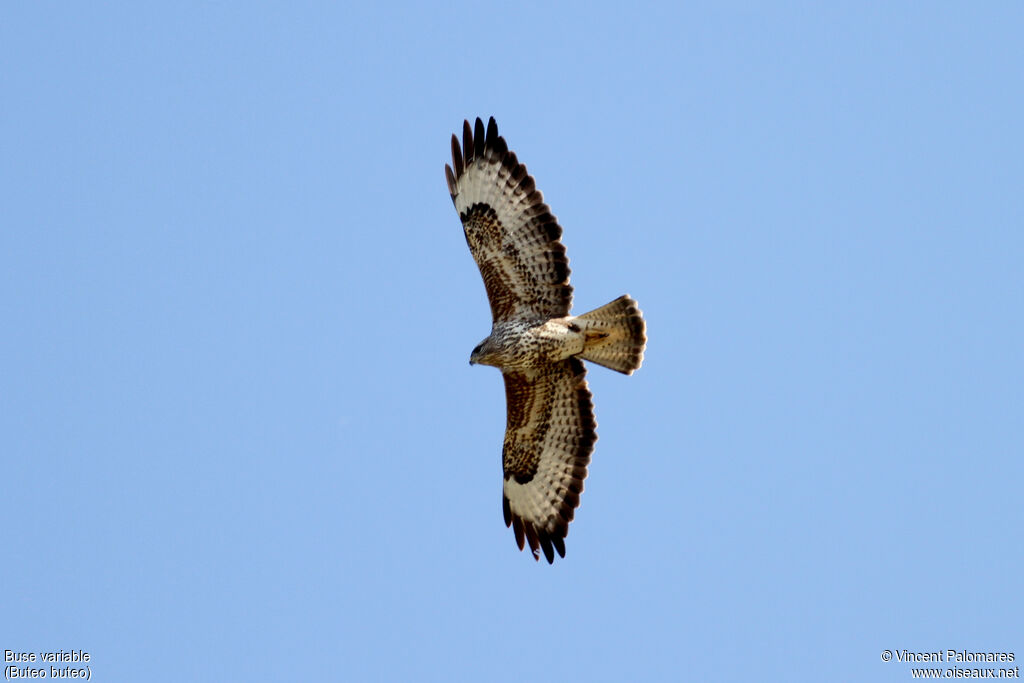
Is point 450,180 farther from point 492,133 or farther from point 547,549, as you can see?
point 547,549

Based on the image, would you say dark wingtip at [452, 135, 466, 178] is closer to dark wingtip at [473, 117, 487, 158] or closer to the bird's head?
dark wingtip at [473, 117, 487, 158]

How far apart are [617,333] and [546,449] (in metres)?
1.34

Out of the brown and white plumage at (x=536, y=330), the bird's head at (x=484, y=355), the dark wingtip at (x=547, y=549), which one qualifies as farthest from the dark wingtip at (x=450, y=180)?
the dark wingtip at (x=547, y=549)

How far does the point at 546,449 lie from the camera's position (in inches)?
400

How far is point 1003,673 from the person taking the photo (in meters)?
9.70

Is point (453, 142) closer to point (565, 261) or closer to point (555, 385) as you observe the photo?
point (565, 261)

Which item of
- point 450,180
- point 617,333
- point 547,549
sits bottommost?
point 547,549

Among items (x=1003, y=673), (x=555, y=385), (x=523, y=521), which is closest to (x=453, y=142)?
(x=555, y=385)

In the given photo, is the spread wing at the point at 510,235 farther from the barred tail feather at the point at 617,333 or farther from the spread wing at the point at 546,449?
the spread wing at the point at 546,449

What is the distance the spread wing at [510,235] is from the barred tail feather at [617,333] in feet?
0.88

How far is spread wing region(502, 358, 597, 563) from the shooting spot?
9.84m

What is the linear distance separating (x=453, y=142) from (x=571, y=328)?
1922 millimetres

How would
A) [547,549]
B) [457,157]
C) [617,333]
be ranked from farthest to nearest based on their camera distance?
[547,549]
[457,157]
[617,333]

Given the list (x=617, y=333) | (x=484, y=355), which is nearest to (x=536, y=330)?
(x=484, y=355)
